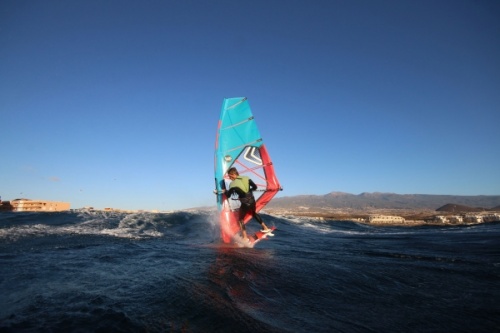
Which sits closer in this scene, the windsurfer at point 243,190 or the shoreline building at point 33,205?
the windsurfer at point 243,190

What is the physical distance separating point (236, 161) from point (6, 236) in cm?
757

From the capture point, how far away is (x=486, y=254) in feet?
20.1

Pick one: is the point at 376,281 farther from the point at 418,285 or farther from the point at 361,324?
the point at 361,324

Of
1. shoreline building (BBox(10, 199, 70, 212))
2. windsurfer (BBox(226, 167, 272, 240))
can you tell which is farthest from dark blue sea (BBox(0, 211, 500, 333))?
shoreline building (BBox(10, 199, 70, 212))

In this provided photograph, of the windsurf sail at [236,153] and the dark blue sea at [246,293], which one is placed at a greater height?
the windsurf sail at [236,153]

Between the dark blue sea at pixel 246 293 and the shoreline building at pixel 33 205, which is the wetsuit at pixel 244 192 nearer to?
the dark blue sea at pixel 246 293

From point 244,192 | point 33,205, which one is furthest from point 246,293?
point 33,205

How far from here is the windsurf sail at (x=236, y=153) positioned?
29.4 feet

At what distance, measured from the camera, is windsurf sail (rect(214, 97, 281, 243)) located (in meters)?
8.97

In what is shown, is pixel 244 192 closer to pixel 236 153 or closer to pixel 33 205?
pixel 236 153

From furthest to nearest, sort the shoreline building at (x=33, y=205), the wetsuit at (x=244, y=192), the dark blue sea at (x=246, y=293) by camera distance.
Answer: the shoreline building at (x=33, y=205) → the wetsuit at (x=244, y=192) → the dark blue sea at (x=246, y=293)

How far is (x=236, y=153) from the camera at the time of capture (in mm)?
9242

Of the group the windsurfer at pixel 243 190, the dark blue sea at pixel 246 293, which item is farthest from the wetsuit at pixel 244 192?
the dark blue sea at pixel 246 293

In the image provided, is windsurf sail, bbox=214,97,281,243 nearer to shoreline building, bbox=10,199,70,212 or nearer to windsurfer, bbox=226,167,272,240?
windsurfer, bbox=226,167,272,240
